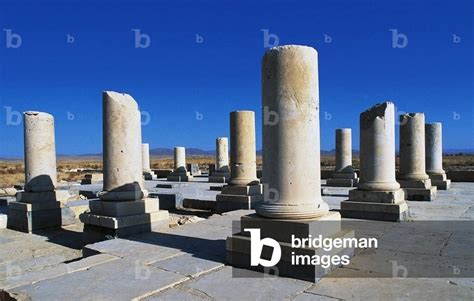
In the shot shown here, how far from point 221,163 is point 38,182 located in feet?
50.5

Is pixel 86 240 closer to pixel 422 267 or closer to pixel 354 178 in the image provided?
pixel 422 267

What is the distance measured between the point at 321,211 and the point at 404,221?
437 centimetres

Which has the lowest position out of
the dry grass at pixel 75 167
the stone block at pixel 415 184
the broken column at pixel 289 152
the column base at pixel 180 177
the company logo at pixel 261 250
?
the dry grass at pixel 75 167

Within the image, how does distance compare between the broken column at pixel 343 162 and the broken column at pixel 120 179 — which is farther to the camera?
the broken column at pixel 343 162

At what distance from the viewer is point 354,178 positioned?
740 inches

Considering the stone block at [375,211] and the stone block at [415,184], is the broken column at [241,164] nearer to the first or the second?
the stone block at [375,211]

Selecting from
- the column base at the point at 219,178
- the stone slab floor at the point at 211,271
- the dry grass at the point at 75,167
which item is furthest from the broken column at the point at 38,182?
the dry grass at the point at 75,167

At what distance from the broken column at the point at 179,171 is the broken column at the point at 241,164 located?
1365 cm

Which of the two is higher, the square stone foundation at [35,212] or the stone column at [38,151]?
the stone column at [38,151]

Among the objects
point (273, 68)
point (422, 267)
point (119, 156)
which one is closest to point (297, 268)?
point (422, 267)

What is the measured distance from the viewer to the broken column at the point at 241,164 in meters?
11.8

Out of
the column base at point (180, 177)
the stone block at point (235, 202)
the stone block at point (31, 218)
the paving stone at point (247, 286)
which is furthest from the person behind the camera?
the column base at point (180, 177)

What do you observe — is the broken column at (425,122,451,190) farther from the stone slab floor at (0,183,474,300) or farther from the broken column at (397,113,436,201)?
the stone slab floor at (0,183,474,300)

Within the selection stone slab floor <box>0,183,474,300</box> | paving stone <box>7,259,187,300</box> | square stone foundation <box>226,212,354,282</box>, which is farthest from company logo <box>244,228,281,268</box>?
paving stone <box>7,259,187,300</box>
